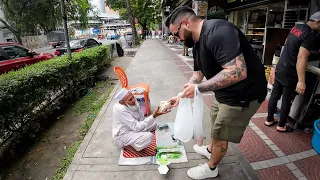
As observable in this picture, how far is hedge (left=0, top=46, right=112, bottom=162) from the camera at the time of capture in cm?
317

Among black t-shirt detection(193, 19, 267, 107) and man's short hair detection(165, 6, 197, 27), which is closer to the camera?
black t-shirt detection(193, 19, 267, 107)

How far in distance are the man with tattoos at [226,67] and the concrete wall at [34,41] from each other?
1131 inches

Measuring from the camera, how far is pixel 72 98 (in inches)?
232

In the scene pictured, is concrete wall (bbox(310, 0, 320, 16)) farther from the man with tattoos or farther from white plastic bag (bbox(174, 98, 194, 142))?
white plastic bag (bbox(174, 98, 194, 142))

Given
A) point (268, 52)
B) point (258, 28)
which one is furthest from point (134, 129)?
point (258, 28)

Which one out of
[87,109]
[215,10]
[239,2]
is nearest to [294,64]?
[87,109]

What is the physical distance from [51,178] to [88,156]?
562 mm

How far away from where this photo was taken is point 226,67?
63.7 inches

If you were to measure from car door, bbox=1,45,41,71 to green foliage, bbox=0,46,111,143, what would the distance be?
7.52 ft

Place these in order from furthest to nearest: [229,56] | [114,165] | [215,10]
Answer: [215,10], [114,165], [229,56]

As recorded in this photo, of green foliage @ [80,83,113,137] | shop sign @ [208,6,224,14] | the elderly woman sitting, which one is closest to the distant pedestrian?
the elderly woman sitting

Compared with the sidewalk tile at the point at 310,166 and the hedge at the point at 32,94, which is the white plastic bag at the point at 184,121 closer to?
the sidewalk tile at the point at 310,166

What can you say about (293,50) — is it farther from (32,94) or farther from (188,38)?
(32,94)

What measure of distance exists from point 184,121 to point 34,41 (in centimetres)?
2985
